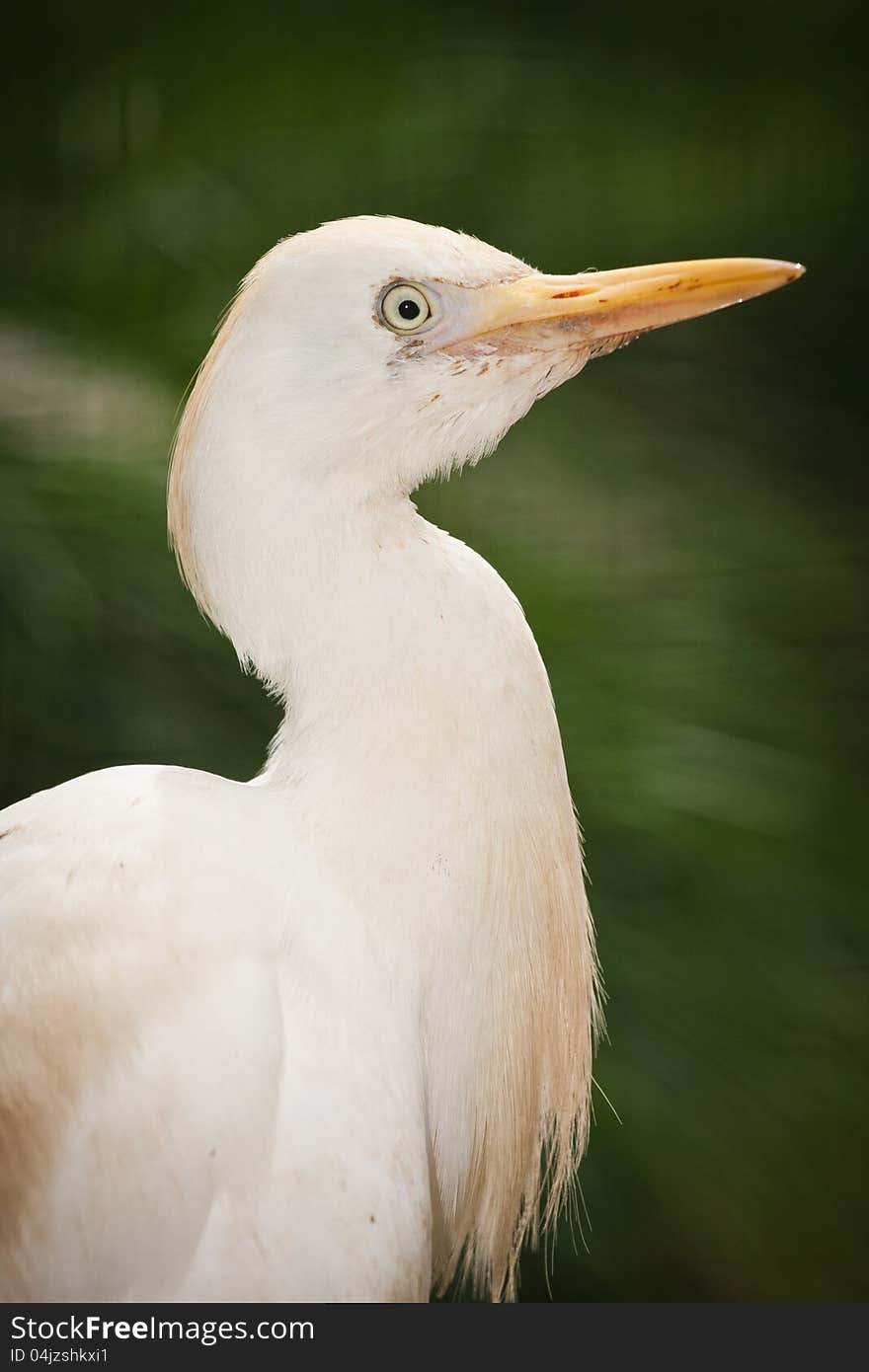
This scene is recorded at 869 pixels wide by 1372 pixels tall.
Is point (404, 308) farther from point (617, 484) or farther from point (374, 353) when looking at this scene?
point (617, 484)

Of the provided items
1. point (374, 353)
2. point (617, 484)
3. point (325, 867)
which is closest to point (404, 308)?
point (374, 353)

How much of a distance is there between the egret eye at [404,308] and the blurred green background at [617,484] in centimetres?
53

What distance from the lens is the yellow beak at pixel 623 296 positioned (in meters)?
0.64

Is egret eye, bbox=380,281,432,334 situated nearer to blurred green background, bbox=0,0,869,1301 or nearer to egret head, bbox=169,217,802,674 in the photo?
egret head, bbox=169,217,802,674

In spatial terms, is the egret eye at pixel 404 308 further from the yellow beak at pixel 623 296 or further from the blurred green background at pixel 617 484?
the blurred green background at pixel 617 484

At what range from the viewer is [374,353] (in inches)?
25.0

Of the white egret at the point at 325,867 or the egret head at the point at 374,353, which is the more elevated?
the egret head at the point at 374,353

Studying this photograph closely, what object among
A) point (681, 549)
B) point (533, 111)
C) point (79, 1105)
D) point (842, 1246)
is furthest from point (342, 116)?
point (842, 1246)

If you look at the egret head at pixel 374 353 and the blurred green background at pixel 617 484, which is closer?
the egret head at pixel 374 353

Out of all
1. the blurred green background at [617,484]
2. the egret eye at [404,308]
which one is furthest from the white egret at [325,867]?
the blurred green background at [617,484]

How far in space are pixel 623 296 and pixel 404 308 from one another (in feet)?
0.38

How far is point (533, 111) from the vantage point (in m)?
1.36

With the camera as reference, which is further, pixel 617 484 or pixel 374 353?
pixel 617 484

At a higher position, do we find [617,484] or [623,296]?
[623,296]
